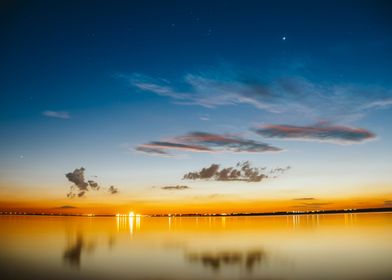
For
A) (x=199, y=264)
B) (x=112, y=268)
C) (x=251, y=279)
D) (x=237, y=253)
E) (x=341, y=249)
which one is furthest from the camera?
(x=341, y=249)

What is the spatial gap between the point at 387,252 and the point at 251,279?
1715cm

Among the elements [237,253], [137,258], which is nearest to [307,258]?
[237,253]

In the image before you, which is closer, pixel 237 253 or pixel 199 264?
pixel 199 264

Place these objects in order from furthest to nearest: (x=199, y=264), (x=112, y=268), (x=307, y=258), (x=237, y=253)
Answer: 1. (x=237, y=253)
2. (x=307, y=258)
3. (x=199, y=264)
4. (x=112, y=268)

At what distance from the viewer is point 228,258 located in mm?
27031

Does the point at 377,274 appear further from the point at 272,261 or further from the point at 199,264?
the point at 199,264

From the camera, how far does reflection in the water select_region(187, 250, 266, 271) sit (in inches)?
966

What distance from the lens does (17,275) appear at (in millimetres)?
19812

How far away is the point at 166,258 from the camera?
91.1 feet

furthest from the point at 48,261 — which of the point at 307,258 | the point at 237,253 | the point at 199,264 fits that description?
the point at 307,258

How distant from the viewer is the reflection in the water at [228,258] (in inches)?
966

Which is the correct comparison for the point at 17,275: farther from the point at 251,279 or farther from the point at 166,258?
the point at 251,279

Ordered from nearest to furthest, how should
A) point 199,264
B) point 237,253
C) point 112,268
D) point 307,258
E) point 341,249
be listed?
point 112,268, point 199,264, point 307,258, point 237,253, point 341,249

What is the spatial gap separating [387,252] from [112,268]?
74.6 ft
